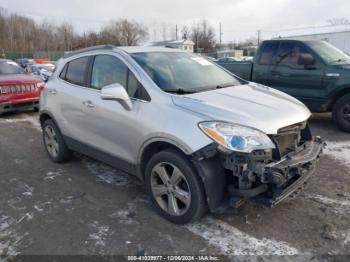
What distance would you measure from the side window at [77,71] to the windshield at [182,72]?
37.6 inches

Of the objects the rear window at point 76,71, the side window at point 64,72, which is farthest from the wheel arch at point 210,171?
the side window at point 64,72

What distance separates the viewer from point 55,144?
16.9 feet

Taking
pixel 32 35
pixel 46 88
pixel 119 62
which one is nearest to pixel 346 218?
pixel 119 62

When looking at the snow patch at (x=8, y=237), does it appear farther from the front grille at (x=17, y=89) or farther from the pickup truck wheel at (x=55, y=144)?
the front grille at (x=17, y=89)

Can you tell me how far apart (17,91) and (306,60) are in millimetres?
7640

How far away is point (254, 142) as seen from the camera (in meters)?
2.76

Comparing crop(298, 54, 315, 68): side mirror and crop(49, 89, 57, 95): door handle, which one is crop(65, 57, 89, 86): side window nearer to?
crop(49, 89, 57, 95): door handle

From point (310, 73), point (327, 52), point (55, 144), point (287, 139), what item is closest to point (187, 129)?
point (287, 139)

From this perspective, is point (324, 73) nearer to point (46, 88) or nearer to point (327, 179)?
point (327, 179)

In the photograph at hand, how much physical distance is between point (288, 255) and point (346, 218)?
96 centimetres

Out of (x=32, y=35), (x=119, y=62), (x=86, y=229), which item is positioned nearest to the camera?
(x=86, y=229)

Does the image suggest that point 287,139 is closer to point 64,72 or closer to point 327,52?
point 64,72

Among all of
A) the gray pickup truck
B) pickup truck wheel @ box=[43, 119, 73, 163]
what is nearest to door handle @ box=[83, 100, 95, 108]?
pickup truck wheel @ box=[43, 119, 73, 163]

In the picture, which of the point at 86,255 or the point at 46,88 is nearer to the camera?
the point at 86,255
